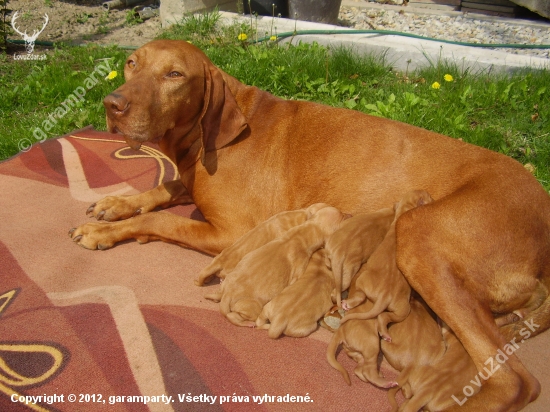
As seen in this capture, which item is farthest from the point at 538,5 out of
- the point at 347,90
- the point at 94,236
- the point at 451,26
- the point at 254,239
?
the point at 94,236

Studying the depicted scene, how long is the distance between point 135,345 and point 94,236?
1155 mm

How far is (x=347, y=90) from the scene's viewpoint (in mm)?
6535

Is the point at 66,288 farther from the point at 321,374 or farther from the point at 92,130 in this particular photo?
the point at 92,130

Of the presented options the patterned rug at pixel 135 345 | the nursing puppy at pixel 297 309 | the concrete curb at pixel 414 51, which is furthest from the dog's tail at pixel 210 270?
the concrete curb at pixel 414 51

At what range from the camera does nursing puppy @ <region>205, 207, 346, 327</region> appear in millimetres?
3186

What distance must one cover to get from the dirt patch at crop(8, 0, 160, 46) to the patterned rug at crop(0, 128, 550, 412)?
538 cm

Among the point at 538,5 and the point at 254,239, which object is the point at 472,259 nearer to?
the point at 254,239

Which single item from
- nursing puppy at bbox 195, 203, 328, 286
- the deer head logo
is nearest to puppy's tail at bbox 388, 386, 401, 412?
nursing puppy at bbox 195, 203, 328, 286

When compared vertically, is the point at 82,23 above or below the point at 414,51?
below

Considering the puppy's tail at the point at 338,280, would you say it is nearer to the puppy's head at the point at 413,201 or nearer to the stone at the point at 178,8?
the puppy's head at the point at 413,201

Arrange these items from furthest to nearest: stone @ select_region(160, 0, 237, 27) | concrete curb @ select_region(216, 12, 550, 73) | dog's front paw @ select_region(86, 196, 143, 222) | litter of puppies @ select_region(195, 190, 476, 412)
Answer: stone @ select_region(160, 0, 237, 27) → concrete curb @ select_region(216, 12, 550, 73) → dog's front paw @ select_region(86, 196, 143, 222) → litter of puppies @ select_region(195, 190, 476, 412)

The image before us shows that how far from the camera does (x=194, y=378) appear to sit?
9.48 ft

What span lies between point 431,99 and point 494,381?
4.01 meters

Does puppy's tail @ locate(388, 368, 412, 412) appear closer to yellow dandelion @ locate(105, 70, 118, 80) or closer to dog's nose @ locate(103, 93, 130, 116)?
dog's nose @ locate(103, 93, 130, 116)
